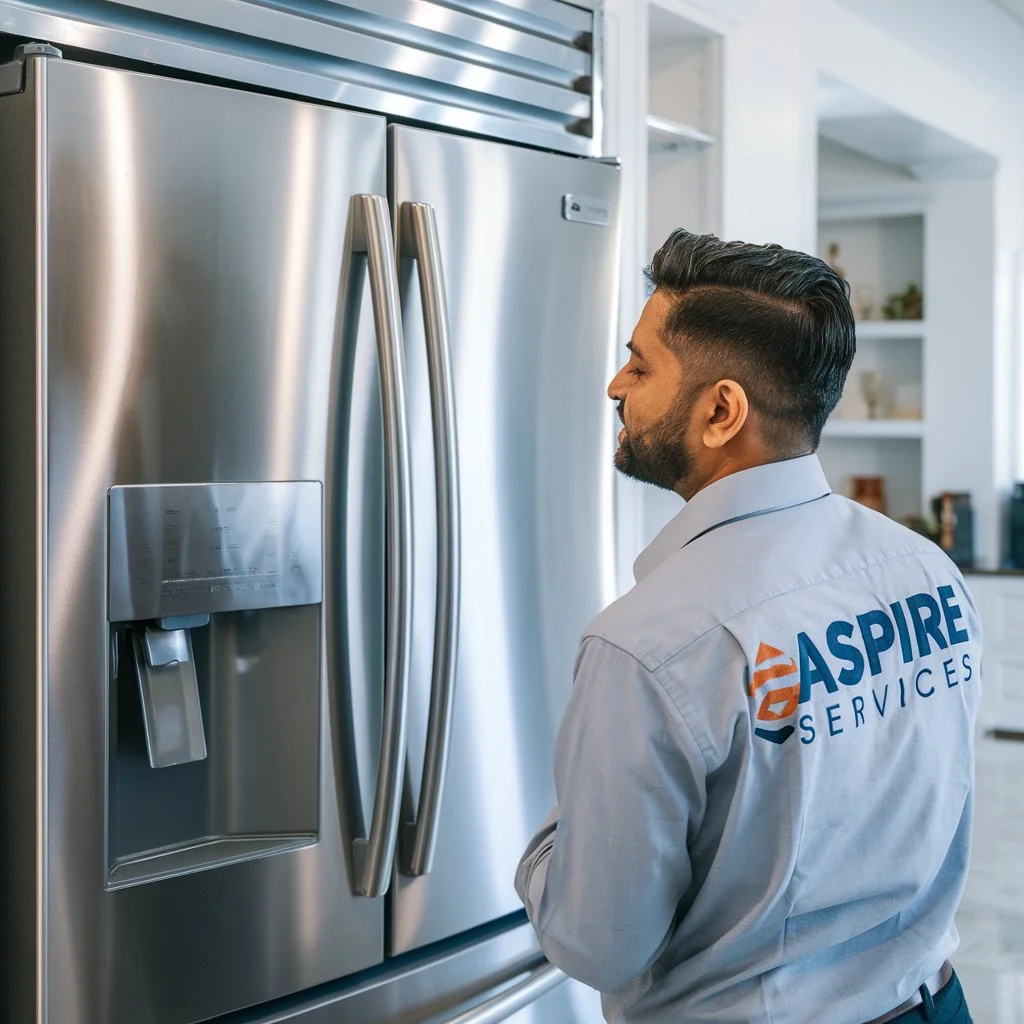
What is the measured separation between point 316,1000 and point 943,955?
70 cm

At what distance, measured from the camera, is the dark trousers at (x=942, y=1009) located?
1.14 meters

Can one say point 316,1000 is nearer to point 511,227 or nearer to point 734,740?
point 734,740

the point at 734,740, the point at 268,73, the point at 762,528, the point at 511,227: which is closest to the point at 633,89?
the point at 511,227

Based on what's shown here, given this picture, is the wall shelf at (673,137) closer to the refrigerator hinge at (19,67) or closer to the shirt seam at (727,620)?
the refrigerator hinge at (19,67)

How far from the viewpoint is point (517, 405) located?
1621 mm

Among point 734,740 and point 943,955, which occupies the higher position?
point 734,740

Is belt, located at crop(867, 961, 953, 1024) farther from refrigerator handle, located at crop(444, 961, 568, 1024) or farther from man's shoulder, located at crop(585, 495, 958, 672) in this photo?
refrigerator handle, located at crop(444, 961, 568, 1024)

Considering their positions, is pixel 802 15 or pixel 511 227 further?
pixel 802 15

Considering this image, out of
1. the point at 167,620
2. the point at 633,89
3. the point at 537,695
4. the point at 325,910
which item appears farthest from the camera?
the point at 633,89

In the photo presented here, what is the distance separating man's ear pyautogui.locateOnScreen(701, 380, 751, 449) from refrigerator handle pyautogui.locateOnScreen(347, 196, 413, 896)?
414mm

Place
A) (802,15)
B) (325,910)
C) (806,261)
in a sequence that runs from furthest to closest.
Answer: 1. (802,15)
2. (325,910)
3. (806,261)

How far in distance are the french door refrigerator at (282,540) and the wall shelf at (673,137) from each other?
0.83m

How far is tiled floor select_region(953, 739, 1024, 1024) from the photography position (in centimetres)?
307

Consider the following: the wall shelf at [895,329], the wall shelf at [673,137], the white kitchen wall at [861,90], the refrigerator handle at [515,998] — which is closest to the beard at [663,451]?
the refrigerator handle at [515,998]
